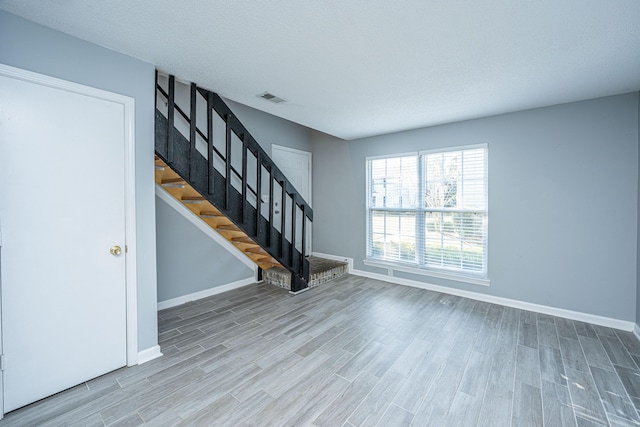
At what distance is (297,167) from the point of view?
17.6ft

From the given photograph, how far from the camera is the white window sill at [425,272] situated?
3.71m

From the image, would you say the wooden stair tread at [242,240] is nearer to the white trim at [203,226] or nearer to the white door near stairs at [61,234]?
the white trim at [203,226]

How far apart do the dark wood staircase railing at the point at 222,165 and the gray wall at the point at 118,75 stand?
28cm

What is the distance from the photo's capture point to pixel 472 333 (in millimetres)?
2803

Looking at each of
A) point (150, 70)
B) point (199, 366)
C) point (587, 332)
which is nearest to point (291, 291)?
point (199, 366)

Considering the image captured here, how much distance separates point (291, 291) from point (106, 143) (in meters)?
2.89

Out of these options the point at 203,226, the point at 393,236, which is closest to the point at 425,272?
the point at 393,236

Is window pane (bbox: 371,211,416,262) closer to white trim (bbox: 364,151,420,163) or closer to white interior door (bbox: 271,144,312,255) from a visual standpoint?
white trim (bbox: 364,151,420,163)

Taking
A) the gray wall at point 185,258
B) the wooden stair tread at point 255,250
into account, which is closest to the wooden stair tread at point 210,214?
the gray wall at point 185,258

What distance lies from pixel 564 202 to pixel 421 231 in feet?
5.60

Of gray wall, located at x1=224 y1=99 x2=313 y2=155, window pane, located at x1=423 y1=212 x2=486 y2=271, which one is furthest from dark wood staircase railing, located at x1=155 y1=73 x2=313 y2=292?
window pane, located at x1=423 y1=212 x2=486 y2=271

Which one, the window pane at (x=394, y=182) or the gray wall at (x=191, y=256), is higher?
the window pane at (x=394, y=182)

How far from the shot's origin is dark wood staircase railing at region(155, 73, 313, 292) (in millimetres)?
2600

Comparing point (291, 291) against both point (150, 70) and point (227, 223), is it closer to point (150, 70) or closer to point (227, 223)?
point (227, 223)
